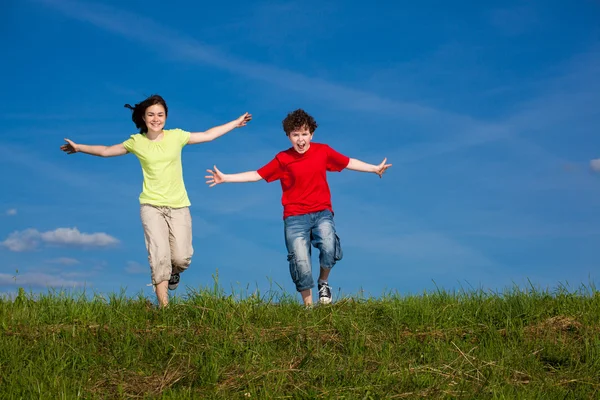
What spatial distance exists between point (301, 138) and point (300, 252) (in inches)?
64.4

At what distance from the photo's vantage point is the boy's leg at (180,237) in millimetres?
9070

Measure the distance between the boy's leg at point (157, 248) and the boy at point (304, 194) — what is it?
921 mm

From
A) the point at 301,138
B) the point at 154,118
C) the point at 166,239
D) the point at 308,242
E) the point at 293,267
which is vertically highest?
the point at 154,118

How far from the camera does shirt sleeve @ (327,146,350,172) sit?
9.55 metres

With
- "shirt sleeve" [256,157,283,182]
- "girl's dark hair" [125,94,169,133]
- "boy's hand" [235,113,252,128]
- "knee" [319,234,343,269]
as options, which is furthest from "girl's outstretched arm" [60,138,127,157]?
"knee" [319,234,343,269]

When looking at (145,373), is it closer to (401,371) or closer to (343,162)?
(401,371)

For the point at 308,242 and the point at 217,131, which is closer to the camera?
the point at 308,242

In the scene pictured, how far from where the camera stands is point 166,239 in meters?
8.99

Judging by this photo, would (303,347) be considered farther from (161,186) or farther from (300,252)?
(161,186)

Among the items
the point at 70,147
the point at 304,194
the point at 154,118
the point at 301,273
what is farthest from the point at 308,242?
the point at 70,147

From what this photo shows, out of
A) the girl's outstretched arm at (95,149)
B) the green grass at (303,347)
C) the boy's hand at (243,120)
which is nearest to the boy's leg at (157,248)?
the green grass at (303,347)

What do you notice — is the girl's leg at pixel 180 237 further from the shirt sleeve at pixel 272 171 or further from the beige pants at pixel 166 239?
the shirt sleeve at pixel 272 171

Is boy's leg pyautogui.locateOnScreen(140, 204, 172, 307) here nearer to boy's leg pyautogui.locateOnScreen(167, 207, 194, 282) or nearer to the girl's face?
boy's leg pyautogui.locateOnScreen(167, 207, 194, 282)

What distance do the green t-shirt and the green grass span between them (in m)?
1.42
